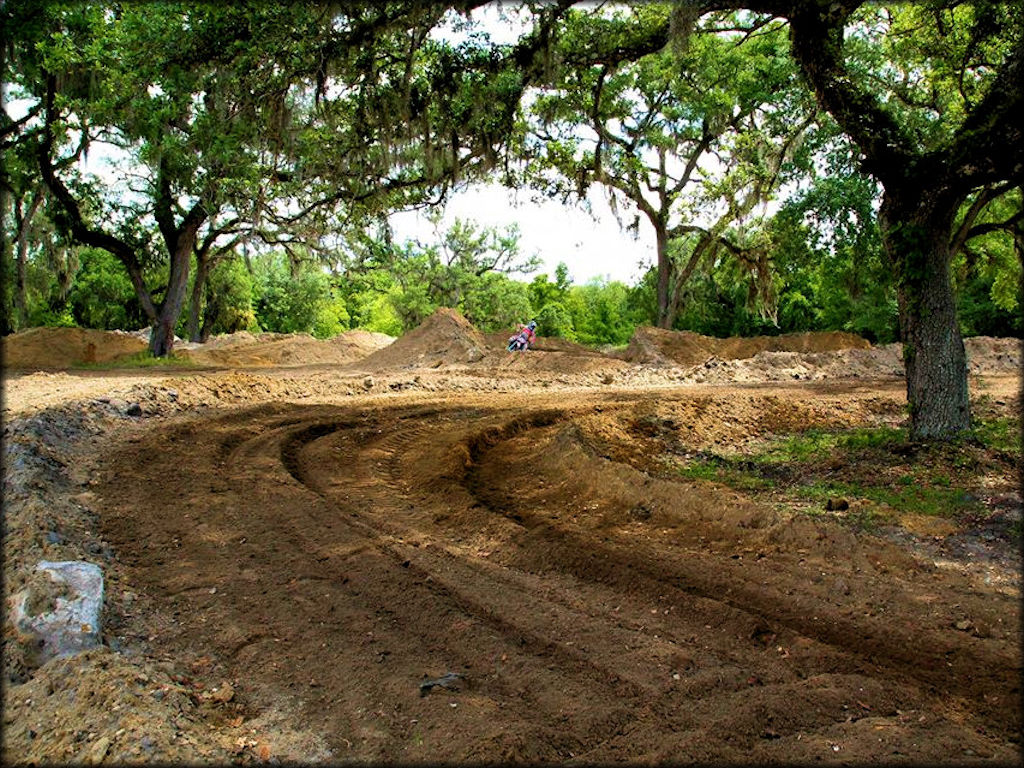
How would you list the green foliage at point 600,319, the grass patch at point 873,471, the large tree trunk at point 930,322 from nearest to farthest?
the grass patch at point 873,471, the large tree trunk at point 930,322, the green foliage at point 600,319

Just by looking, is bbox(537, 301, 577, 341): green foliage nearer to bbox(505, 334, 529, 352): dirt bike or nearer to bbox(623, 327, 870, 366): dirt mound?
bbox(623, 327, 870, 366): dirt mound

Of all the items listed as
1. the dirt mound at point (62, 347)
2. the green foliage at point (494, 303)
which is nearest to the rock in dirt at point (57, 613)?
the dirt mound at point (62, 347)

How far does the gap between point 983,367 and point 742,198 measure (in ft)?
26.4

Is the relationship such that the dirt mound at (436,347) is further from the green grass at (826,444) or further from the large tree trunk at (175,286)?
the green grass at (826,444)

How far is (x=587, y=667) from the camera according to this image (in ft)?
11.9

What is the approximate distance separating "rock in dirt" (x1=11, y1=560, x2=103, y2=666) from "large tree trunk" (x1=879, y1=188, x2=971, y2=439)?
306 inches

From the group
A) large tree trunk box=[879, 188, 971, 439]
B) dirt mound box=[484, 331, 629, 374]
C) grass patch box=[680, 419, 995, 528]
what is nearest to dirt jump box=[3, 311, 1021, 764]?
grass patch box=[680, 419, 995, 528]

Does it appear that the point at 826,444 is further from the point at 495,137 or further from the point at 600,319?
the point at 600,319

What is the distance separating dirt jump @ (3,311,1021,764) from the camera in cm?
306

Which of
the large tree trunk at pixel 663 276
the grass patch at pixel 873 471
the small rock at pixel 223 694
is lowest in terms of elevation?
the small rock at pixel 223 694

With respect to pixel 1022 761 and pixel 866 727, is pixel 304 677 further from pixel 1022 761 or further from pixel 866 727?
pixel 1022 761

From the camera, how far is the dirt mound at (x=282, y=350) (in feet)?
84.2

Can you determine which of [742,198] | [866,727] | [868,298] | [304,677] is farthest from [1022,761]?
[868,298]

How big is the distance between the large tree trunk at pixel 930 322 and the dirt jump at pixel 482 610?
4.62 feet
